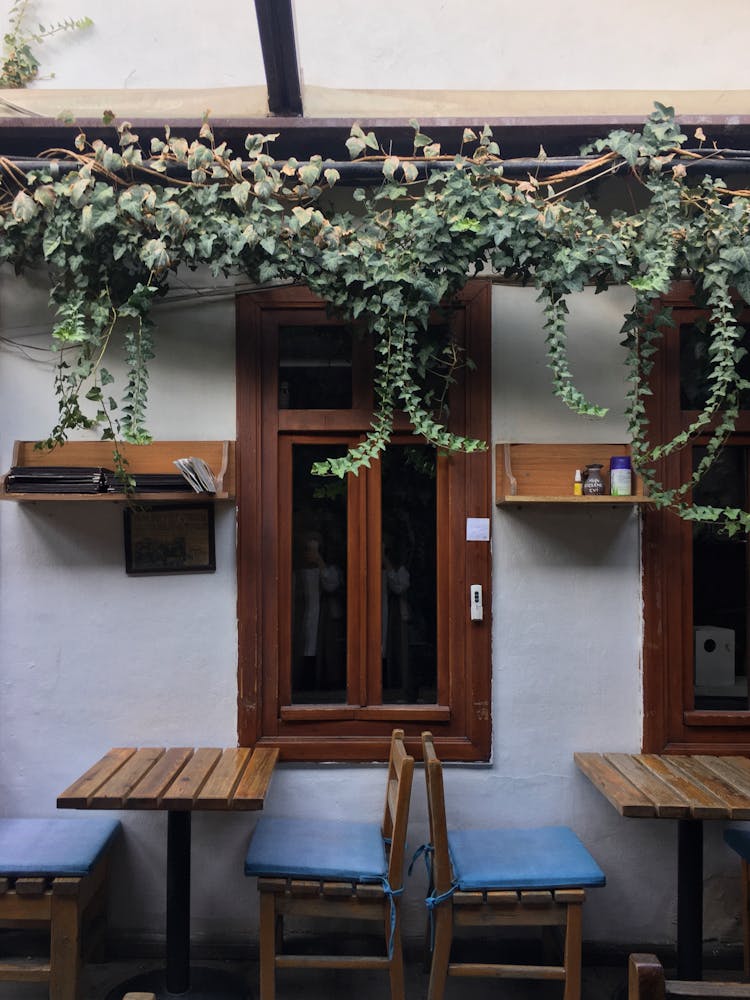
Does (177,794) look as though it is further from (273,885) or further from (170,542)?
(170,542)

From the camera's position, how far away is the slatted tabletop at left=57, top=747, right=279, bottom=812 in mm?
2705

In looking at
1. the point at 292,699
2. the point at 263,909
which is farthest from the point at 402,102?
the point at 263,909

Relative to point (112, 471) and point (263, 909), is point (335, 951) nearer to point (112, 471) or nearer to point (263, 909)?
point (263, 909)

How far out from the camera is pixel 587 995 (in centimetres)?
309

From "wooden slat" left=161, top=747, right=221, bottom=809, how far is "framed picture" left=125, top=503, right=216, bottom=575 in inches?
30.2

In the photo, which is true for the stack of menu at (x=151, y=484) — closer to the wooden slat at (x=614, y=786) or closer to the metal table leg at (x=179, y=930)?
the metal table leg at (x=179, y=930)

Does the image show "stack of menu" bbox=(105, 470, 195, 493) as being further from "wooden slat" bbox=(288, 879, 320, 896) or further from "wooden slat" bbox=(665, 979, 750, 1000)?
"wooden slat" bbox=(665, 979, 750, 1000)

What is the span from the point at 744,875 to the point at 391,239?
116 inches

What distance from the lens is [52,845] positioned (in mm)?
2945

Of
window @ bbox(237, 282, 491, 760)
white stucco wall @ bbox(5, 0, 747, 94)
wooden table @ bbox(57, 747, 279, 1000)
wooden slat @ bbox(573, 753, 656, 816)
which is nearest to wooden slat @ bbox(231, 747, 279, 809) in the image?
wooden table @ bbox(57, 747, 279, 1000)

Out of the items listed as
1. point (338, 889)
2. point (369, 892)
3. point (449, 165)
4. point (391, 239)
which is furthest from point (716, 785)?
point (449, 165)

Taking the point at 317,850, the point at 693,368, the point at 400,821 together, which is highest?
the point at 693,368

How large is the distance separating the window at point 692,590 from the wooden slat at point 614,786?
30cm

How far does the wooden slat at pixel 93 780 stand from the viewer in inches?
106
